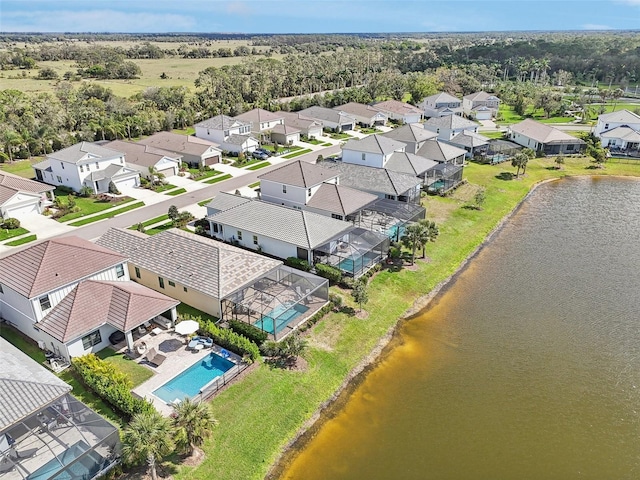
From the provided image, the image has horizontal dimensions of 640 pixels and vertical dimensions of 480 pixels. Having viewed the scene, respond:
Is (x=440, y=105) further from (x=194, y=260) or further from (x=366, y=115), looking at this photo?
(x=194, y=260)

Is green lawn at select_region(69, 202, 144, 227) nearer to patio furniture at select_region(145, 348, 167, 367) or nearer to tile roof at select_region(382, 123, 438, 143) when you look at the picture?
patio furniture at select_region(145, 348, 167, 367)

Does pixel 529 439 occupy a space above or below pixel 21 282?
below

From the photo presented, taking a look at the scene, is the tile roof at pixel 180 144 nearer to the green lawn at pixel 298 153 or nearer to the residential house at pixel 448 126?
the green lawn at pixel 298 153

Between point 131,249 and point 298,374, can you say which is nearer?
point 298,374

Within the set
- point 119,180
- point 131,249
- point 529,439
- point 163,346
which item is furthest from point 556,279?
point 119,180

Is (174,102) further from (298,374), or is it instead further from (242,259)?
(298,374)

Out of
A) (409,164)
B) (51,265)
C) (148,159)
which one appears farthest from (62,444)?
(148,159)

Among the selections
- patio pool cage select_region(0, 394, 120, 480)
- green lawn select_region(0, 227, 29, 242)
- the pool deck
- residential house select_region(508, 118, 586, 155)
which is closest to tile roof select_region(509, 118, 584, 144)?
residential house select_region(508, 118, 586, 155)
